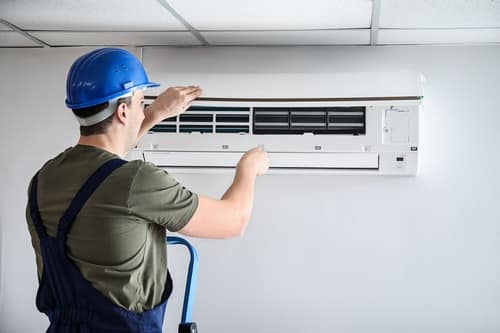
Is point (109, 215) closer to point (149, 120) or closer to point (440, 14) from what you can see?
point (149, 120)

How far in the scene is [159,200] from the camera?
4.87 feet

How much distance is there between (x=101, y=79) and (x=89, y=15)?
0.94m

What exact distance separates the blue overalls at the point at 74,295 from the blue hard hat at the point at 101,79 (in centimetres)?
17

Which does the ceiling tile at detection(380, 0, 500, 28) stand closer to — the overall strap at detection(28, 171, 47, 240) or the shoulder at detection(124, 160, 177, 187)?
the shoulder at detection(124, 160, 177, 187)

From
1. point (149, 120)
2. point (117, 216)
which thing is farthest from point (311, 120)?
point (117, 216)

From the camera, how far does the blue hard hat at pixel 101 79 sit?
157 centimetres

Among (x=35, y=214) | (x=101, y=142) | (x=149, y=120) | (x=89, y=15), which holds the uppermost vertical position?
(x=89, y=15)

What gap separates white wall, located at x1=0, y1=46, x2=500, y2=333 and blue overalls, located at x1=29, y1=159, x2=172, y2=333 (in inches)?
55.1

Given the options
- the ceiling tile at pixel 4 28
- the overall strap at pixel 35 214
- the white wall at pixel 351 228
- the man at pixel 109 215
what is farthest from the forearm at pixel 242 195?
the ceiling tile at pixel 4 28

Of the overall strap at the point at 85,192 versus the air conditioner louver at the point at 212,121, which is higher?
the air conditioner louver at the point at 212,121

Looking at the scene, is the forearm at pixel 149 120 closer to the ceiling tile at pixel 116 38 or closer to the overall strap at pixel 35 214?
the overall strap at pixel 35 214

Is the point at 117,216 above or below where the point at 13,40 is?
below

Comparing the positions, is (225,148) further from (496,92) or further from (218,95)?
(496,92)

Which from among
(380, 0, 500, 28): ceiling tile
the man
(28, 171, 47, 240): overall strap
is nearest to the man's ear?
the man
